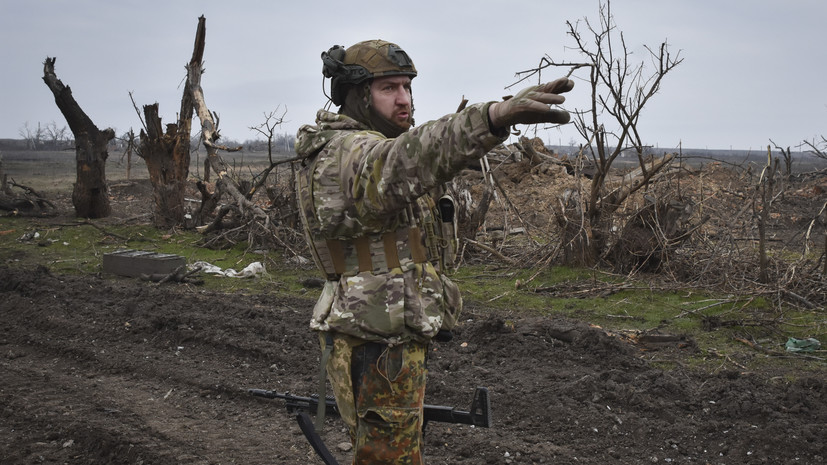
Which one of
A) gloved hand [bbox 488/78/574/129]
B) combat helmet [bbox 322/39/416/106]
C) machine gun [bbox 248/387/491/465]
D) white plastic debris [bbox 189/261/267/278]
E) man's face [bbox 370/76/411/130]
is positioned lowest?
white plastic debris [bbox 189/261/267/278]

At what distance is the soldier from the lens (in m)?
2.46

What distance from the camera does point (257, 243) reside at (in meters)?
11.4

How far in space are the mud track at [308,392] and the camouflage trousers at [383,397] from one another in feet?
5.85

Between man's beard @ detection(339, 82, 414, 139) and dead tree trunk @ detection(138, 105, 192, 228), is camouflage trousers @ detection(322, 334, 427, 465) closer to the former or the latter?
man's beard @ detection(339, 82, 414, 139)

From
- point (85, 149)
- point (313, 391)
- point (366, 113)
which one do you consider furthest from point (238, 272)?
point (366, 113)

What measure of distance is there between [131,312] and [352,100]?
5.62 meters

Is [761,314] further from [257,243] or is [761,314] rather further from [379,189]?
[257,243]

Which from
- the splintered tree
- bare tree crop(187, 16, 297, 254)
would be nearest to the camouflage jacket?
bare tree crop(187, 16, 297, 254)

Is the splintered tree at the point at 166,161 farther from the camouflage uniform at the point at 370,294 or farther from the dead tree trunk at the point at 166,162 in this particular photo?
the camouflage uniform at the point at 370,294

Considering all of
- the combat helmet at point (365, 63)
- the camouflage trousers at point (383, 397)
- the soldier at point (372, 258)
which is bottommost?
the camouflage trousers at point (383, 397)

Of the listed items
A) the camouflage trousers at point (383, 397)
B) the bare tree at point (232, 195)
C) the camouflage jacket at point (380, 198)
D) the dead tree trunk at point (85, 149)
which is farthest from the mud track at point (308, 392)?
the dead tree trunk at point (85, 149)

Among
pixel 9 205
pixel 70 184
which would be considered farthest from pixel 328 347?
pixel 70 184

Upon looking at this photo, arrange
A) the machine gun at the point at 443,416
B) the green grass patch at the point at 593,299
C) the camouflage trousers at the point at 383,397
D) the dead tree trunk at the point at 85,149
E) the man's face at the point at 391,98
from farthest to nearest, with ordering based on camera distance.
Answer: the dead tree trunk at the point at 85,149
the green grass patch at the point at 593,299
the machine gun at the point at 443,416
the man's face at the point at 391,98
the camouflage trousers at the point at 383,397

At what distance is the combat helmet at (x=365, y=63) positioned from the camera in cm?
266
